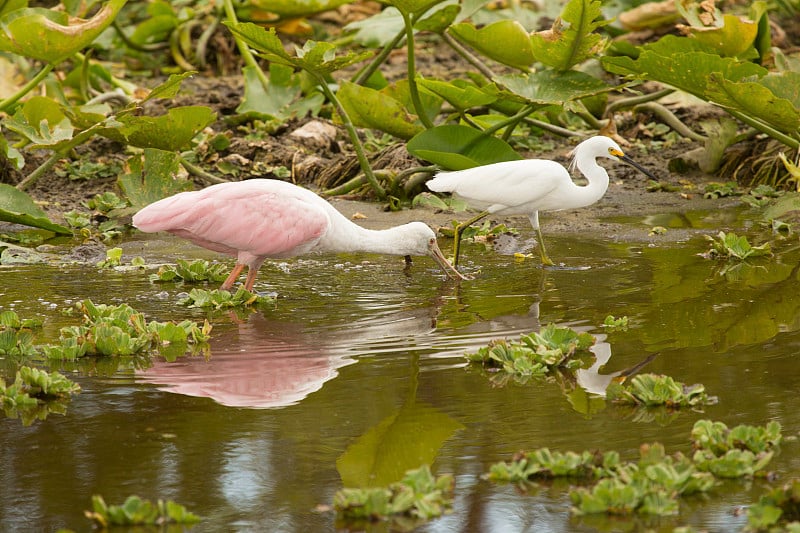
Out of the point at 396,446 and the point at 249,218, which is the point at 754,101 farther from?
the point at 396,446

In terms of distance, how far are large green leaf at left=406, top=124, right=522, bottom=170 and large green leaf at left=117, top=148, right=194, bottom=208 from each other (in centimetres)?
161

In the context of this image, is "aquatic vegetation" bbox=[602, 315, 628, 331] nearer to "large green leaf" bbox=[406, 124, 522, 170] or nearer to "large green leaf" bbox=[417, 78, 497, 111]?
"large green leaf" bbox=[406, 124, 522, 170]

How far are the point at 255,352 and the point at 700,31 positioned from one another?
4.53 metres

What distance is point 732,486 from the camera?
3352 millimetres

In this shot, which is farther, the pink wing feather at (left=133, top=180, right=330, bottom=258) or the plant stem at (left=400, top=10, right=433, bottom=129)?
the plant stem at (left=400, top=10, right=433, bottom=129)

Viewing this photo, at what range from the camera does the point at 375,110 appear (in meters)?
8.04

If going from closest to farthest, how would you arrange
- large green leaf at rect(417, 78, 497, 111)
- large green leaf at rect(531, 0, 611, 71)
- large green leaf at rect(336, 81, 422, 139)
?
large green leaf at rect(531, 0, 611, 71) < large green leaf at rect(417, 78, 497, 111) < large green leaf at rect(336, 81, 422, 139)

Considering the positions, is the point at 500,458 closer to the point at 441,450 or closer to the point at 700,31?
the point at 441,450

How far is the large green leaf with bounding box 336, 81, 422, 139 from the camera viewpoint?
795 centimetres

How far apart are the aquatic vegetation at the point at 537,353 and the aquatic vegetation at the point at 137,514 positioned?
67.4 inches

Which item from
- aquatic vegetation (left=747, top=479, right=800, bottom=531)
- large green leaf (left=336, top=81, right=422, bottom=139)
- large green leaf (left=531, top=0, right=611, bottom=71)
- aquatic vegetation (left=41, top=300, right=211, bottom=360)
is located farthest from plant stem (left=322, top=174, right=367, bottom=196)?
aquatic vegetation (left=747, top=479, right=800, bottom=531)

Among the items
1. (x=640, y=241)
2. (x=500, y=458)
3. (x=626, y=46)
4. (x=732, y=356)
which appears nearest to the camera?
(x=500, y=458)

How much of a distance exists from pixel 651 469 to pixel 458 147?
4.84m

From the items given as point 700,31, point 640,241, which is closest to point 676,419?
point 640,241
